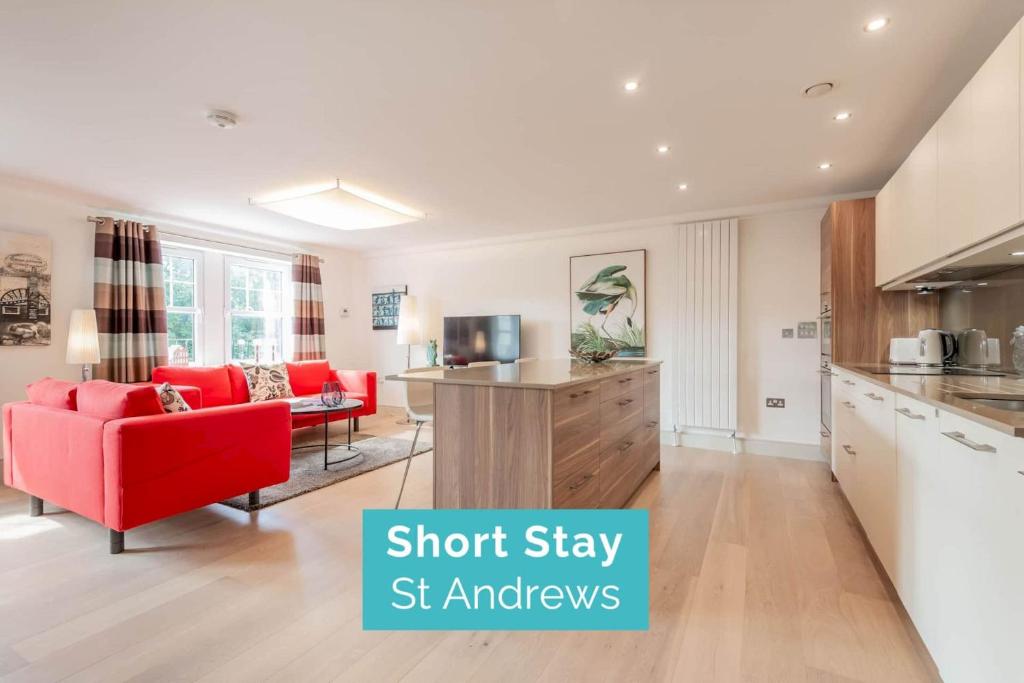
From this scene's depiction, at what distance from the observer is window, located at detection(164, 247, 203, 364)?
15.4 ft

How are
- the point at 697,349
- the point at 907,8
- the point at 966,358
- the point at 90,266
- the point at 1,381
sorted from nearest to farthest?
the point at 907,8 < the point at 966,358 < the point at 1,381 < the point at 90,266 < the point at 697,349

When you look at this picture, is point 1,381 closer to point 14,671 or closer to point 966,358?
point 14,671

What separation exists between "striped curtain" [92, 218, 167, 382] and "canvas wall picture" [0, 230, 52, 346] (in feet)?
1.05

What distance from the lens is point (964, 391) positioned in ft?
5.37

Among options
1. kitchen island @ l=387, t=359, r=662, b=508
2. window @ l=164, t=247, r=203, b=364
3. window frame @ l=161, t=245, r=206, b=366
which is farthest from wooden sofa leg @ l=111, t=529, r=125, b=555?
window frame @ l=161, t=245, r=206, b=366

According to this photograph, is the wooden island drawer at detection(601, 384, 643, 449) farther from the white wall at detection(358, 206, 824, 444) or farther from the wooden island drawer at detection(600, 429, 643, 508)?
the white wall at detection(358, 206, 824, 444)

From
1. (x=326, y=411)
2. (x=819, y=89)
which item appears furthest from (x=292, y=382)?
(x=819, y=89)

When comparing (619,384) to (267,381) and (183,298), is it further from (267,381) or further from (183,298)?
(183,298)

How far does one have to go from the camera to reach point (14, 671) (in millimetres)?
1464

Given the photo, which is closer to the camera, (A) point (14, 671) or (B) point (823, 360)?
(A) point (14, 671)

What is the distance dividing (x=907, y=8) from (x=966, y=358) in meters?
1.97

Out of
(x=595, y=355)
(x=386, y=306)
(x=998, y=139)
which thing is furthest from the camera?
(x=386, y=306)

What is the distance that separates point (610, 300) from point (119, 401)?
13.4 ft

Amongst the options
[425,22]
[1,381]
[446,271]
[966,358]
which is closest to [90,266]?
[1,381]
